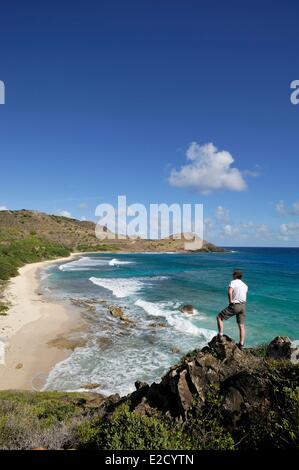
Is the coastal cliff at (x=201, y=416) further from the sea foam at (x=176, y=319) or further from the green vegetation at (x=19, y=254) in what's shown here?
the green vegetation at (x=19, y=254)

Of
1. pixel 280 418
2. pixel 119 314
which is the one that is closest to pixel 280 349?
pixel 280 418

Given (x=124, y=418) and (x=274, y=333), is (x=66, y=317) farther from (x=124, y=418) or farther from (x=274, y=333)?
(x=124, y=418)

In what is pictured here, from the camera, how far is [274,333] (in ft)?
65.2

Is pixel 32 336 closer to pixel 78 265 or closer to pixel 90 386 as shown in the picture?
pixel 90 386

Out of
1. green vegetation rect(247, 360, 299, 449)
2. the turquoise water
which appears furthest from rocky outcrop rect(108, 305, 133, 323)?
green vegetation rect(247, 360, 299, 449)

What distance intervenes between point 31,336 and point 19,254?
190ft

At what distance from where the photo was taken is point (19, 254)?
A: 71.8 meters

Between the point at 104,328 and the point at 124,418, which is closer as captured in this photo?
the point at 124,418

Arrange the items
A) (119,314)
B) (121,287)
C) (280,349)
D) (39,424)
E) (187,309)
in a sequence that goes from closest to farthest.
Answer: (39,424), (280,349), (119,314), (187,309), (121,287)

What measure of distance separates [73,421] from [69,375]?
773 centimetres

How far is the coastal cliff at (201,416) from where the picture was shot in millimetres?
4781

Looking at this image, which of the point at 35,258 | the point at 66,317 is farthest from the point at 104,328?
the point at 35,258

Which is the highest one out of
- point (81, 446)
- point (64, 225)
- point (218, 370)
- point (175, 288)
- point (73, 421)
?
point (64, 225)

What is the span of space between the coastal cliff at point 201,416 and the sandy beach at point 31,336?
7.29m
